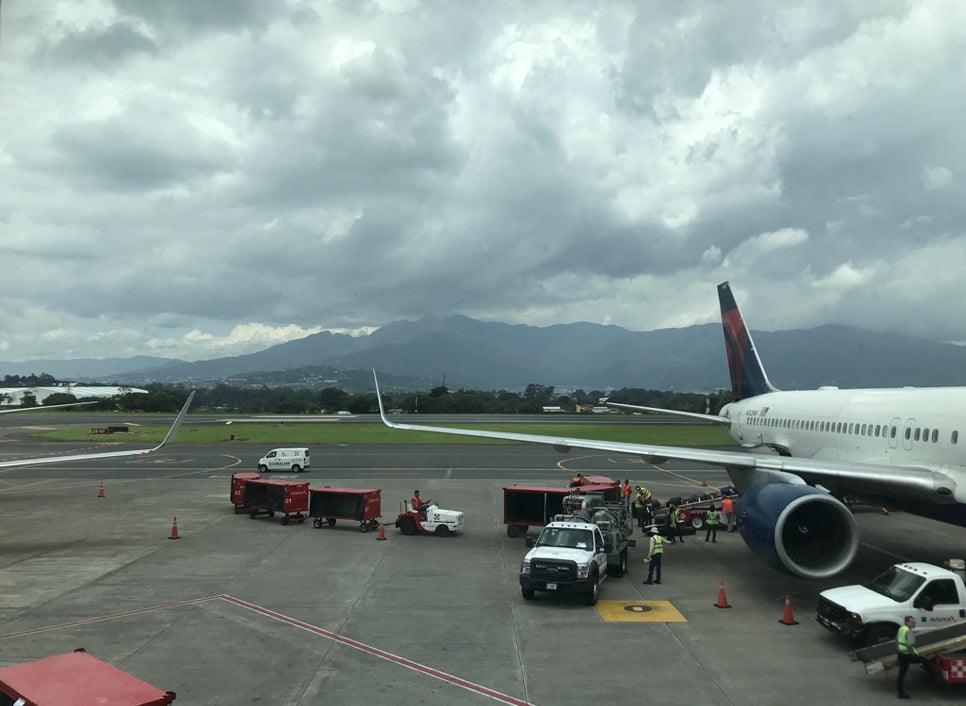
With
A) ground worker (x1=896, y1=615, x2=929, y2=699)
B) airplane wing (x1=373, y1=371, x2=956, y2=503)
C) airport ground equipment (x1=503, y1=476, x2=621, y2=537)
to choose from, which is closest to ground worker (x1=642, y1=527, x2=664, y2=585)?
airplane wing (x1=373, y1=371, x2=956, y2=503)

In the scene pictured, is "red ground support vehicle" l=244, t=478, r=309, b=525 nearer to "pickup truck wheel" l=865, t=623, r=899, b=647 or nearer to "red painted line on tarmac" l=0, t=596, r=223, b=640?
"red painted line on tarmac" l=0, t=596, r=223, b=640

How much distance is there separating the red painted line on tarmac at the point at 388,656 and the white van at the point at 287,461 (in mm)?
29806

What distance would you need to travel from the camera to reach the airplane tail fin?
3688 centimetres

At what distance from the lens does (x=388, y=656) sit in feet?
46.3

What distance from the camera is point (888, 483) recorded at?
1853 cm

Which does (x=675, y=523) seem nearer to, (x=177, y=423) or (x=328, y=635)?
(x=328, y=635)

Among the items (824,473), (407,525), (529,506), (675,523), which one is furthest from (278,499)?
(824,473)

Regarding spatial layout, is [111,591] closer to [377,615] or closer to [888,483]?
[377,615]

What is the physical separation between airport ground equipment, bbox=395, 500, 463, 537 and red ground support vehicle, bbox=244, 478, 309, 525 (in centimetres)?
482

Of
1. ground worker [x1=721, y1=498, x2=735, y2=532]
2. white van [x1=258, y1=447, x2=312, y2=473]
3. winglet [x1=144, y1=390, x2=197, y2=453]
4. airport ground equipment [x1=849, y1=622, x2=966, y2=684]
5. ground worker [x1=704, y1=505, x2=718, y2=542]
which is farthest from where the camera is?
white van [x1=258, y1=447, x2=312, y2=473]

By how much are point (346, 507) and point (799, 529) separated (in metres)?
17.8

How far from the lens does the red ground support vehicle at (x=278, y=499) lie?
29391mm

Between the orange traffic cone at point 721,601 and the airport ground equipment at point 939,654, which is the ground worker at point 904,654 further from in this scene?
the orange traffic cone at point 721,601

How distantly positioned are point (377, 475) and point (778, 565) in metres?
31.4
